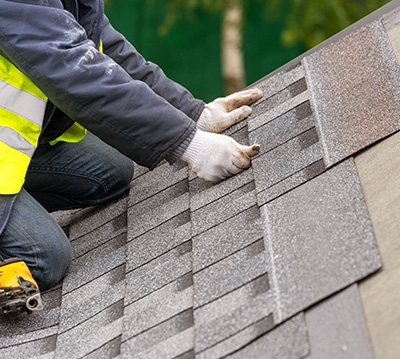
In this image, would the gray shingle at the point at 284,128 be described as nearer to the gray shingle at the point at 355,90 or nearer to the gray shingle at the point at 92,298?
the gray shingle at the point at 355,90

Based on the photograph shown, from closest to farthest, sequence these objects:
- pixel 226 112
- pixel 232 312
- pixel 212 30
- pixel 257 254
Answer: pixel 232 312, pixel 257 254, pixel 226 112, pixel 212 30

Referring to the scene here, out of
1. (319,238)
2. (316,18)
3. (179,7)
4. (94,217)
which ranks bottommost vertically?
(316,18)

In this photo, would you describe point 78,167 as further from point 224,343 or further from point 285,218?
point 224,343

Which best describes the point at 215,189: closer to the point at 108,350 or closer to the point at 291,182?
the point at 291,182

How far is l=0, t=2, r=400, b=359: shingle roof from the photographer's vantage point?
147 centimetres

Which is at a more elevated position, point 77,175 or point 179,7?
point 77,175

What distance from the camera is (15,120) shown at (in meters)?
2.33

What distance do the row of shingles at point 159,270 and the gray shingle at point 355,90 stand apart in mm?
617

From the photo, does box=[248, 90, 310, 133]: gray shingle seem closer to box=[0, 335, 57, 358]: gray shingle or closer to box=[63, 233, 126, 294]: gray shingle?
box=[63, 233, 126, 294]: gray shingle

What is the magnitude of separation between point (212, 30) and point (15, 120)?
726cm

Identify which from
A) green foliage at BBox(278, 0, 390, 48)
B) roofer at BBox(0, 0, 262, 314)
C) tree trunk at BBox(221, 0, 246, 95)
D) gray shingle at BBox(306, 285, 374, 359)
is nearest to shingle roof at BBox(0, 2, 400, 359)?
gray shingle at BBox(306, 285, 374, 359)

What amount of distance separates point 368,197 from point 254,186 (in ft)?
1.69

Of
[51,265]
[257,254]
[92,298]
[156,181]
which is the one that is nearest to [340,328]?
[257,254]

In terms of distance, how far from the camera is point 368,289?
4.63 ft
